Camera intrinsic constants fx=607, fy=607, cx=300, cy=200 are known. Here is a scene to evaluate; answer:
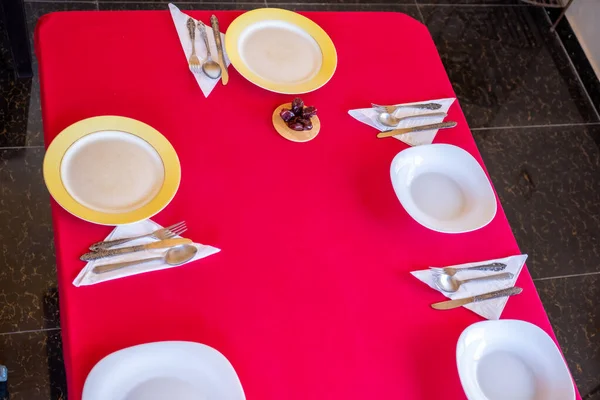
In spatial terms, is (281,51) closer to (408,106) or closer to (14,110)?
(408,106)

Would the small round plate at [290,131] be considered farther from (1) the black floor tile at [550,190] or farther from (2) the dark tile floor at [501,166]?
(1) the black floor tile at [550,190]

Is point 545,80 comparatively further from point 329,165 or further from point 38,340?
point 38,340

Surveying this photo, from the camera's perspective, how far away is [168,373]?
0.96 meters

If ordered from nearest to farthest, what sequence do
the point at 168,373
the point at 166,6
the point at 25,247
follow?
the point at 168,373
the point at 25,247
the point at 166,6

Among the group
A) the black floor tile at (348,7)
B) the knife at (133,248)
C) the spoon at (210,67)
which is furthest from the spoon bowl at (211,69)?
the black floor tile at (348,7)

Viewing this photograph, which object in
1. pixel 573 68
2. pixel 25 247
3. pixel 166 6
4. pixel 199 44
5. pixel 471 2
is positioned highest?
pixel 166 6

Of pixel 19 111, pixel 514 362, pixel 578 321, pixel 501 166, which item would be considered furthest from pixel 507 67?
pixel 19 111

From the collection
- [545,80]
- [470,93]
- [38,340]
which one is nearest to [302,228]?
[38,340]

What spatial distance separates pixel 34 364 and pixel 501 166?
1766 millimetres

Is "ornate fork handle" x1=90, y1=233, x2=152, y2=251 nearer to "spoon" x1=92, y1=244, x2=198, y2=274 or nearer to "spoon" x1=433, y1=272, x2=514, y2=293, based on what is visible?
"spoon" x1=92, y1=244, x2=198, y2=274

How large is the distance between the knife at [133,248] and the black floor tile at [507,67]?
1686mm

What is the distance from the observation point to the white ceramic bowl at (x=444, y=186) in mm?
1216

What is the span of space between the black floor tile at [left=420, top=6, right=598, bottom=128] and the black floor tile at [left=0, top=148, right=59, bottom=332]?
1.63m

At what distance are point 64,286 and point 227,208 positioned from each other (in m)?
0.31
